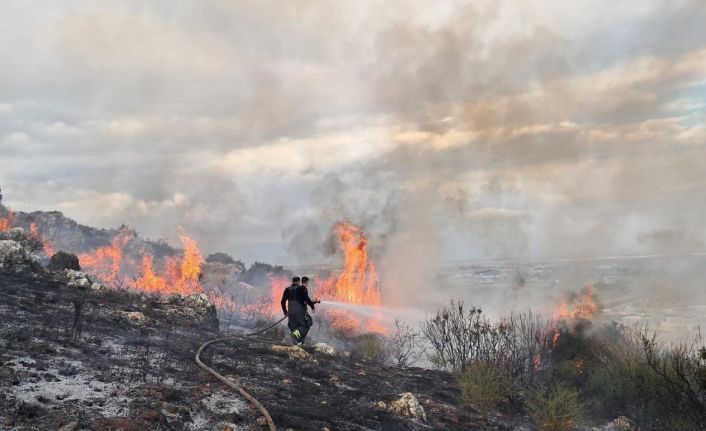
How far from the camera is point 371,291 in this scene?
52312 mm

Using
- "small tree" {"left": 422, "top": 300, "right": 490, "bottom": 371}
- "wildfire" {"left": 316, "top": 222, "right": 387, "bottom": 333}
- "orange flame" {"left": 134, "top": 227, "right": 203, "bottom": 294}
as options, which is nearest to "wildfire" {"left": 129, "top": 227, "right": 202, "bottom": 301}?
"orange flame" {"left": 134, "top": 227, "right": 203, "bottom": 294}

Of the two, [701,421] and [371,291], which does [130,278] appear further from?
[701,421]

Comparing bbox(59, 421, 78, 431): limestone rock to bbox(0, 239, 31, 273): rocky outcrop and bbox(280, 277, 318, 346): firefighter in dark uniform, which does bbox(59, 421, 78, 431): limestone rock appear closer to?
bbox(280, 277, 318, 346): firefighter in dark uniform

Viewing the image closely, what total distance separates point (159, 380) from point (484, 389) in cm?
794

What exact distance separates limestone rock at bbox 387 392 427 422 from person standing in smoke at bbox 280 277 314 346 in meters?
4.57

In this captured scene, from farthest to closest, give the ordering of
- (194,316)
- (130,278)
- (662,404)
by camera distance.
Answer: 1. (130,278)
2. (194,316)
3. (662,404)

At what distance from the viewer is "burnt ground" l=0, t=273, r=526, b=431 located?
6.60 meters

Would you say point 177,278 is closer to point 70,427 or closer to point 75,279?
point 75,279

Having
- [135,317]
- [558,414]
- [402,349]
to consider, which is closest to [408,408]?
[558,414]

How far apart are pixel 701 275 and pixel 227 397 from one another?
11452 cm

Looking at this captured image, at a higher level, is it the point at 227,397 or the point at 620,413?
the point at 227,397

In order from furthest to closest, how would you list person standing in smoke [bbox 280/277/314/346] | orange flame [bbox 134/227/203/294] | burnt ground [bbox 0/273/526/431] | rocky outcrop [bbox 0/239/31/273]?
orange flame [bbox 134/227/203/294] < rocky outcrop [bbox 0/239/31/273] < person standing in smoke [bbox 280/277/314/346] < burnt ground [bbox 0/273/526/431]

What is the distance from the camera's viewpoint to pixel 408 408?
32.2 ft

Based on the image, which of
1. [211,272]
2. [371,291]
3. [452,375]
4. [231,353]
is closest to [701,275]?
[371,291]
